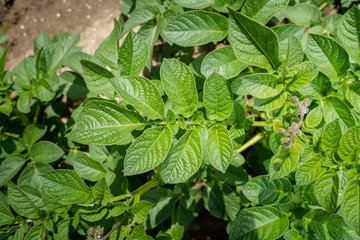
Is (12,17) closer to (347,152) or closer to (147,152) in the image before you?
(147,152)

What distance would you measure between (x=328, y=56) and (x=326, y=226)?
2.55 feet

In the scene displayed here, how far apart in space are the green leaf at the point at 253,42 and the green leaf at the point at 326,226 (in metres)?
0.71

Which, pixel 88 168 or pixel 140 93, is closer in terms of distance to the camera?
pixel 140 93

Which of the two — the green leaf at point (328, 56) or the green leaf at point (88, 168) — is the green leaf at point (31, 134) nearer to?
the green leaf at point (88, 168)

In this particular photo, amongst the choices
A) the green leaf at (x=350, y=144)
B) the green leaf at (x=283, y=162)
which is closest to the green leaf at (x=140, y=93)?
the green leaf at (x=283, y=162)

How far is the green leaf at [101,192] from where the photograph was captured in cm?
138

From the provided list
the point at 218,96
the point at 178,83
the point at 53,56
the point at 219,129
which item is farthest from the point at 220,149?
the point at 53,56

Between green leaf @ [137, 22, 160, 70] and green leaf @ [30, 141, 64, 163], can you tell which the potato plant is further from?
green leaf @ [30, 141, 64, 163]

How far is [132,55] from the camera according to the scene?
4.44 ft

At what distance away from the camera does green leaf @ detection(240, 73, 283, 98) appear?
1230 mm

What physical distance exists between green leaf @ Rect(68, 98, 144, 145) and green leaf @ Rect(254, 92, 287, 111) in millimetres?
542

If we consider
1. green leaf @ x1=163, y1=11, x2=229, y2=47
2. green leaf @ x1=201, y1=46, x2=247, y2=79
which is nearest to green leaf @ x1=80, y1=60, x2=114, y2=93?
green leaf @ x1=163, y1=11, x2=229, y2=47

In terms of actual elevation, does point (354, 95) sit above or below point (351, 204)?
above

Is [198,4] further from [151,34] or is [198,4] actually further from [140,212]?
[140,212]
